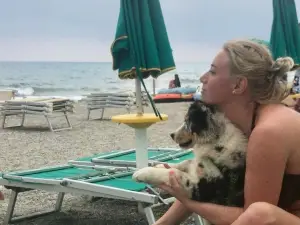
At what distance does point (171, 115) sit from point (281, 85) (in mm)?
11980

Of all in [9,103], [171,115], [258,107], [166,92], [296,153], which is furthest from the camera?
[166,92]

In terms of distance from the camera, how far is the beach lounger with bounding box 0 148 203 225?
3.60 m

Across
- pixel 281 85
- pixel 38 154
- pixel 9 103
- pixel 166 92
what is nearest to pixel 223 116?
pixel 281 85

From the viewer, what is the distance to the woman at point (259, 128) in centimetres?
210

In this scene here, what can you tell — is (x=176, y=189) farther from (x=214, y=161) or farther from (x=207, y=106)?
(x=207, y=106)

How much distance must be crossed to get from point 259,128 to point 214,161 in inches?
12.2

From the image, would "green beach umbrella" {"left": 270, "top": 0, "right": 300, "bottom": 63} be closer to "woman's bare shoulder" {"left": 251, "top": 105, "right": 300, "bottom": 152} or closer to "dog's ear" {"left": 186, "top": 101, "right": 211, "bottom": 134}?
"dog's ear" {"left": 186, "top": 101, "right": 211, "bottom": 134}

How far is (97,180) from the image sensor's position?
Result: 13.0ft

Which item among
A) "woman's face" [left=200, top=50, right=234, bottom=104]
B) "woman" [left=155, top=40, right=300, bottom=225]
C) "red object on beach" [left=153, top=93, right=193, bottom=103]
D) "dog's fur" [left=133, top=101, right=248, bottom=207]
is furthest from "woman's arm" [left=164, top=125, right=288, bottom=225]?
"red object on beach" [left=153, top=93, right=193, bottom=103]

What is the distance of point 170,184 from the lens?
8.04 ft

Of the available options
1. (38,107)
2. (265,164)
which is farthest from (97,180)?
(38,107)

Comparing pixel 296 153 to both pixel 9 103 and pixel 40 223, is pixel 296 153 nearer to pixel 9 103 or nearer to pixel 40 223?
pixel 40 223

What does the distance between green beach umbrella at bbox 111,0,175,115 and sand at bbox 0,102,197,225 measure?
1259mm

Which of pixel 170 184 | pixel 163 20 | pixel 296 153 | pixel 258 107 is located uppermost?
pixel 163 20
